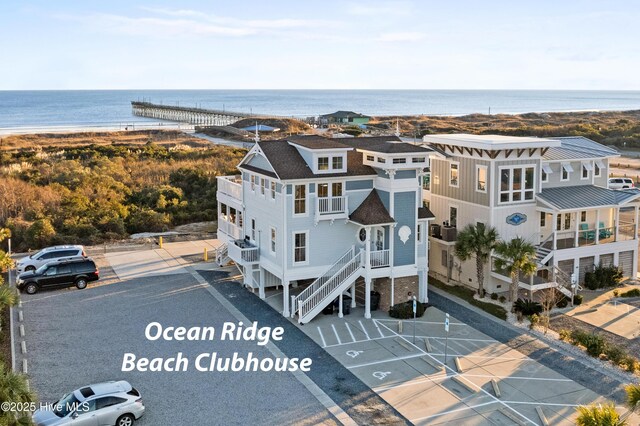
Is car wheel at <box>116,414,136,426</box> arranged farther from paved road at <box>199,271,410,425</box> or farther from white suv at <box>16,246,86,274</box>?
white suv at <box>16,246,86,274</box>

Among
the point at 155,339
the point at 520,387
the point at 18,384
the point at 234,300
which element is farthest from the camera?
the point at 234,300

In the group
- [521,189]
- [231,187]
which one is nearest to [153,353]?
[231,187]

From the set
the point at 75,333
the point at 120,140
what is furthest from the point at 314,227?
the point at 120,140

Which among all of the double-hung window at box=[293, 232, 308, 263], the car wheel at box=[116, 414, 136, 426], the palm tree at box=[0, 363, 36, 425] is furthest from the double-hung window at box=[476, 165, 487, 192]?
the palm tree at box=[0, 363, 36, 425]

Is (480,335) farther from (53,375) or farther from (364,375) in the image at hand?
(53,375)

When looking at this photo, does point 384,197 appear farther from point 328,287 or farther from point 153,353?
point 153,353
